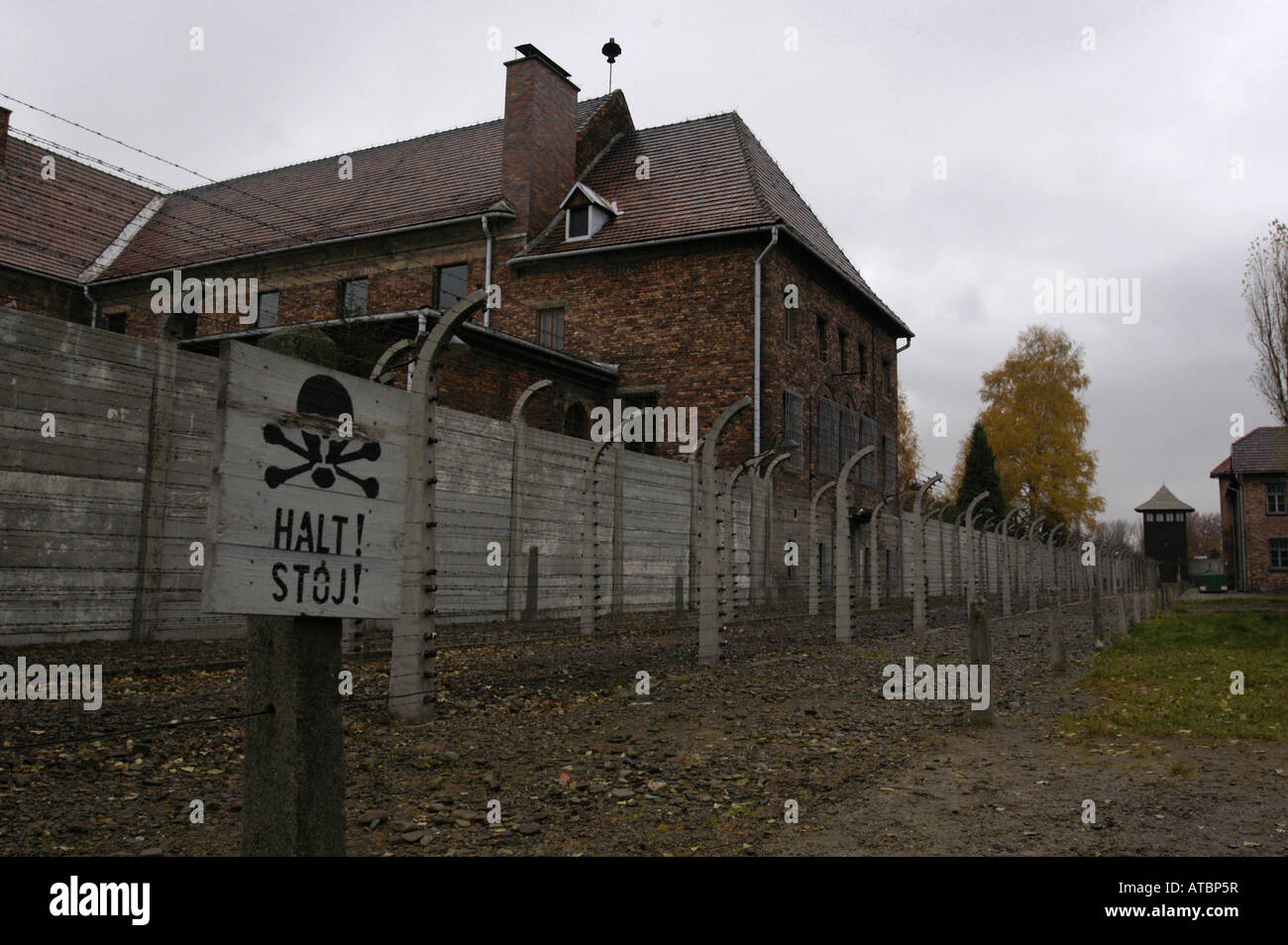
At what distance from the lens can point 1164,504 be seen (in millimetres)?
82875

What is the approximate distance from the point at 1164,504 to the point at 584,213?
243 ft

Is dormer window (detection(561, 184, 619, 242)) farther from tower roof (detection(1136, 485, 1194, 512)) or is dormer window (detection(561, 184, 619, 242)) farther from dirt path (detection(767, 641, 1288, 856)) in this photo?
tower roof (detection(1136, 485, 1194, 512))

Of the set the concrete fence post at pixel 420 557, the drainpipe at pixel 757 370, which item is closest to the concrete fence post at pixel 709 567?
the concrete fence post at pixel 420 557

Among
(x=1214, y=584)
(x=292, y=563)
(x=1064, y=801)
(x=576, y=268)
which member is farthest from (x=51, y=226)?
(x=1214, y=584)

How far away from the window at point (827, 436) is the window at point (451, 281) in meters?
10.5

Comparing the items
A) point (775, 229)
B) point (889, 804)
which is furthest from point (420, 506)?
point (775, 229)

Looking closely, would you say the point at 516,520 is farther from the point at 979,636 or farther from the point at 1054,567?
the point at 1054,567

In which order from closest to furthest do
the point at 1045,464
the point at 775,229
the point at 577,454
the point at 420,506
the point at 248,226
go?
the point at 420,506 < the point at 577,454 < the point at 775,229 < the point at 248,226 < the point at 1045,464

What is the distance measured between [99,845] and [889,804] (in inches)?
144

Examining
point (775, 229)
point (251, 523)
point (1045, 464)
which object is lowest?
point (251, 523)

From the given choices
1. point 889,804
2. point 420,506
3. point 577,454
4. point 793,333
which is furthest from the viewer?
point 793,333

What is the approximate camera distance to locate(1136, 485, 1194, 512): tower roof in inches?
3214

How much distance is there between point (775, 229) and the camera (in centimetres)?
2336
